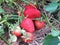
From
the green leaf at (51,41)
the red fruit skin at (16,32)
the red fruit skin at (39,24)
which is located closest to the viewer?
the green leaf at (51,41)

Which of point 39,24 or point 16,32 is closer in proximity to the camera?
point 16,32

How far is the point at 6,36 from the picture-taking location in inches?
59.6

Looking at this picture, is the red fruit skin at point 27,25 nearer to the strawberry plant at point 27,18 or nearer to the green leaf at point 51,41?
the strawberry plant at point 27,18

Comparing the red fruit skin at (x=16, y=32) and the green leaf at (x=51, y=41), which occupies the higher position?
the red fruit skin at (x=16, y=32)

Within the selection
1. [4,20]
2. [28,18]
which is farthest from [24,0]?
[4,20]

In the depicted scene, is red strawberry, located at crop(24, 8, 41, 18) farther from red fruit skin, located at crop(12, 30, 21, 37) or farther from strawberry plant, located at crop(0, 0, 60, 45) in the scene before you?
red fruit skin, located at crop(12, 30, 21, 37)

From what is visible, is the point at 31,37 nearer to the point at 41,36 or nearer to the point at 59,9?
the point at 41,36

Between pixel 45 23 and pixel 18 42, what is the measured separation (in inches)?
9.4

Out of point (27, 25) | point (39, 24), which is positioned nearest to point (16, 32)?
point (27, 25)

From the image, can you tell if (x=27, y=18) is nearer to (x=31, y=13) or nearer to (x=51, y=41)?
(x=31, y=13)

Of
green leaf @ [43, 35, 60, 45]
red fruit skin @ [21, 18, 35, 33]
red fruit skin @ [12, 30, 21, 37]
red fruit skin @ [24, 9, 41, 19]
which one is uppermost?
red fruit skin @ [24, 9, 41, 19]

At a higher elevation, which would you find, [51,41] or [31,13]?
[31,13]

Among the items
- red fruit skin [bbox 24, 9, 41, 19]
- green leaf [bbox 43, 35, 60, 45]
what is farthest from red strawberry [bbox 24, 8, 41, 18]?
green leaf [bbox 43, 35, 60, 45]

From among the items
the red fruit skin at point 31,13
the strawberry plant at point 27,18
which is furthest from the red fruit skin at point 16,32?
the red fruit skin at point 31,13
